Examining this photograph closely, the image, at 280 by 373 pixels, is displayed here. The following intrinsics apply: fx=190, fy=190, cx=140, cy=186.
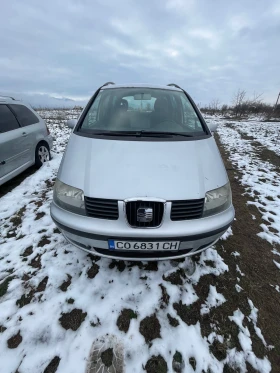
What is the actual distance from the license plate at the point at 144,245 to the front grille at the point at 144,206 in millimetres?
149

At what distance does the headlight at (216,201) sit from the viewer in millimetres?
1650

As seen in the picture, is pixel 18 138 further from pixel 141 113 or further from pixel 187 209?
pixel 187 209

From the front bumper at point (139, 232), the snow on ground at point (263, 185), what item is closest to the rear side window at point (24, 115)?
the front bumper at point (139, 232)

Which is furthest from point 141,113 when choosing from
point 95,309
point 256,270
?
point 256,270

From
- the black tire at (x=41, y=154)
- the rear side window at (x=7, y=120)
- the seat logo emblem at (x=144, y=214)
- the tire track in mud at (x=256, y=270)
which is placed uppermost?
the rear side window at (x=7, y=120)

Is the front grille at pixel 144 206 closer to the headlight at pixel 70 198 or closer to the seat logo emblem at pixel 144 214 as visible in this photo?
the seat logo emblem at pixel 144 214

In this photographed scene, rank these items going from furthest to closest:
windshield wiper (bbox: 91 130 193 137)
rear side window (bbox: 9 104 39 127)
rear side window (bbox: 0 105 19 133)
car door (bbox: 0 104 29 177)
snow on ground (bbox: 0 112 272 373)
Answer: rear side window (bbox: 9 104 39 127) → rear side window (bbox: 0 105 19 133) → car door (bbox: 0 104 29 177) → windshield wiper (bbox: 91 130 193 137) → snow on ground (bbox: 0 112 272 373)

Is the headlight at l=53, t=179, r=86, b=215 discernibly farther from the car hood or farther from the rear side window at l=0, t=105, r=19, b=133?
the rear side window at l=0, t=105, r=19, b=133

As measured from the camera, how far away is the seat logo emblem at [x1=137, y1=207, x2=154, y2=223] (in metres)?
1.50

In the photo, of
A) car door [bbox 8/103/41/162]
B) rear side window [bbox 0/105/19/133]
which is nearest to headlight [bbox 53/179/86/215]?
rear side window [bbox 0/105/19/133]

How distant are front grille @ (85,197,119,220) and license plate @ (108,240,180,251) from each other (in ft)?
0.71

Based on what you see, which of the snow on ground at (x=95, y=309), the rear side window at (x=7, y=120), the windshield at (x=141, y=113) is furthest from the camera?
the rear side window at (x=7, y=120)

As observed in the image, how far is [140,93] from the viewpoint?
9.04 feet

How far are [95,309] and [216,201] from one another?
1.42 meters
